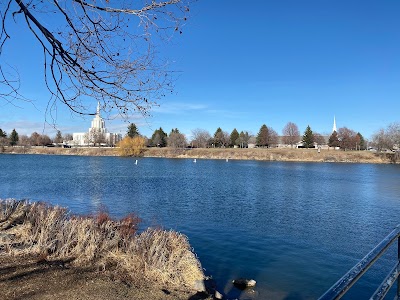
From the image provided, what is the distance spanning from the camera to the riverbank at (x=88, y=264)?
662 centimetres

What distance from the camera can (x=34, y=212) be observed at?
12836 millimetres

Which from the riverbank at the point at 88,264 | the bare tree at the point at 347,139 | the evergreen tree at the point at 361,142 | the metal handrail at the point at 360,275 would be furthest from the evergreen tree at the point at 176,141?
the metal handrail at the point at 360,275

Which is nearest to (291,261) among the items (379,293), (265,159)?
(379,293)

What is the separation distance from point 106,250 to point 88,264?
1.13m

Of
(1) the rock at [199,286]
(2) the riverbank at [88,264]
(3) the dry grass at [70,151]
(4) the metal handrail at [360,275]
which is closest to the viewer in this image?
(4) the metal handrail at [360,275]

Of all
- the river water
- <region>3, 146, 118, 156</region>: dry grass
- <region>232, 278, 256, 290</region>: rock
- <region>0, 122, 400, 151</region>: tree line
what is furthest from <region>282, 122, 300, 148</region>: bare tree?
<region>232, 278, 256, 290</region>: rock

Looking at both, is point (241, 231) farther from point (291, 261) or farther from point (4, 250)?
point (4, 250)

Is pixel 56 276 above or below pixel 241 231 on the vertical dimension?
above

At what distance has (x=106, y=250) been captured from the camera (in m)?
9.66

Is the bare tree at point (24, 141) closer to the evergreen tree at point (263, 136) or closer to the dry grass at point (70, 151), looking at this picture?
the dry grass at point (70, 151)

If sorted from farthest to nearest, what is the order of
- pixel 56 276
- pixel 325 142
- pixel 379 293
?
pixel 325 142, pixel 56 276, pixel 379 293

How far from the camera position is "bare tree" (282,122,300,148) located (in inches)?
5719

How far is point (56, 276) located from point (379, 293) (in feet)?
21.0

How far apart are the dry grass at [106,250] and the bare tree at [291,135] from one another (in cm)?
13916
